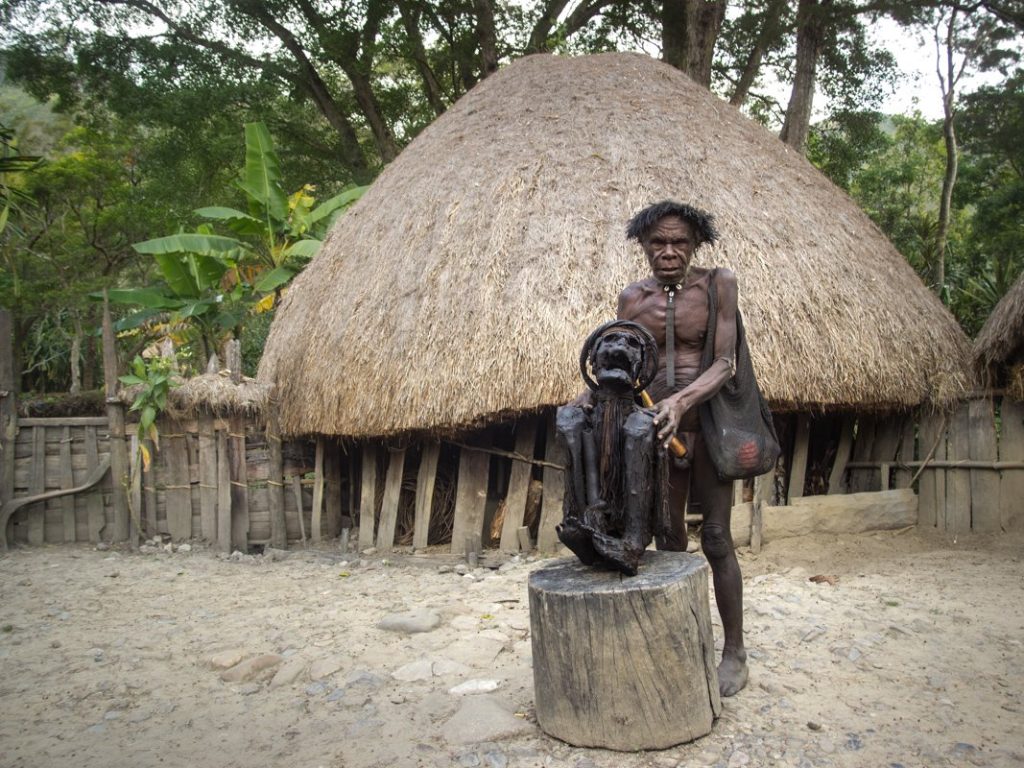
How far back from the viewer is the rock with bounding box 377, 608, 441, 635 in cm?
405

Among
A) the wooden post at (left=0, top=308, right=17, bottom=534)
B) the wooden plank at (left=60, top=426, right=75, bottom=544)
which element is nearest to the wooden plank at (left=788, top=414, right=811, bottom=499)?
the wooden plank at (left=60, top=426, right=75, bottom=544)

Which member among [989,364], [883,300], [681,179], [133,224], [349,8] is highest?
[349,8]

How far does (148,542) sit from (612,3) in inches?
433

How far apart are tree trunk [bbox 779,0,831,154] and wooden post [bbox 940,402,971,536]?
540 centimetres

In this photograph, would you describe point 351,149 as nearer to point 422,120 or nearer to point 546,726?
point 422,120

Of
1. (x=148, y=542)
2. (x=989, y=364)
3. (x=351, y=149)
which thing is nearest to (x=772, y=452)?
(x=989, y=364)

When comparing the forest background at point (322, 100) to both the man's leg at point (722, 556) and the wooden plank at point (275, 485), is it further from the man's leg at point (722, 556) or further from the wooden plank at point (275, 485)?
the man's leg at point (722, 556)

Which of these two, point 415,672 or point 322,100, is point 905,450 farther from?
point 322,100

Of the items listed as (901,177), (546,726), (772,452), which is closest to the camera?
(546,726)

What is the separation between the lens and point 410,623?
13.4 ft

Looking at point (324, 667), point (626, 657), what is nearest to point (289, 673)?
point (324, 667)

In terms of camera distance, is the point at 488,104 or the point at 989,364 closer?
the point at 989,364

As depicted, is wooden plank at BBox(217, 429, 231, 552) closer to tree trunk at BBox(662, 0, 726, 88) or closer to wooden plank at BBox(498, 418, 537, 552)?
wooden plank at BBox(498, 418, 537, 552)

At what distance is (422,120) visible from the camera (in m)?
13.6
